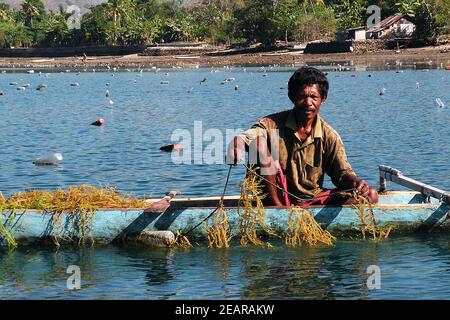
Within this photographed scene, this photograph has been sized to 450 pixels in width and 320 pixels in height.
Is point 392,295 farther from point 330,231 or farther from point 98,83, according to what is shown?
point 98,83

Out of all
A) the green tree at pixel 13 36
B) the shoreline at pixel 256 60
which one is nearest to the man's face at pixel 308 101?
the shoreline at pixel 256 60

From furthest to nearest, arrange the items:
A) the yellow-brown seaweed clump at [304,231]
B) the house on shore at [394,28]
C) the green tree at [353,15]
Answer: the green tree at [353,15]
the house on shore at [394,28]
the yellow-brown seaweed clump at [304,231]

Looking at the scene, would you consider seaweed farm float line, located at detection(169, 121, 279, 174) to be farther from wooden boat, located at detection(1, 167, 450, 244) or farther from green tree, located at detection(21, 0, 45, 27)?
green tree, located at detection(21, 0, 45, 27)

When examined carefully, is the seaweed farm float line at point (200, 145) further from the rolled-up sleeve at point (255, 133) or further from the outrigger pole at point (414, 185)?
the rolled-up sleeve at point (255, 133)

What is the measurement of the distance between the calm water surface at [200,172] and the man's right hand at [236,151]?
161 cm

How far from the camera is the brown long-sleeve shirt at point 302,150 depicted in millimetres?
12031

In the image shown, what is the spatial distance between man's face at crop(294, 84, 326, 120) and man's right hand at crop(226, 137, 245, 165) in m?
1.04

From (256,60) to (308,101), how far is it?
9580 centimetres

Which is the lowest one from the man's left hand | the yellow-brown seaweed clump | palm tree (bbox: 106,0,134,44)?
the yellow-brown seaweed clump

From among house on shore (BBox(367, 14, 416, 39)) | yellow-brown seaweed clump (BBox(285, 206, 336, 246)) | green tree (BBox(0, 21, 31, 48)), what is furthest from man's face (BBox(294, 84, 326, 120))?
green tree (BBox(0, 21, 31, 48))

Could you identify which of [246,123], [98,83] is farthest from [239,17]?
[246,123]

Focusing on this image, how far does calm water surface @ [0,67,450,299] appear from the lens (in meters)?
11.2

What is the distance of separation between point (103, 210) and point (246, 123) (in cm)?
2363

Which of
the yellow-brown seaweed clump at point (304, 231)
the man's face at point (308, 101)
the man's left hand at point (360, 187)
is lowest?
the yellow-brown seaweed clump at point (304, 231)
